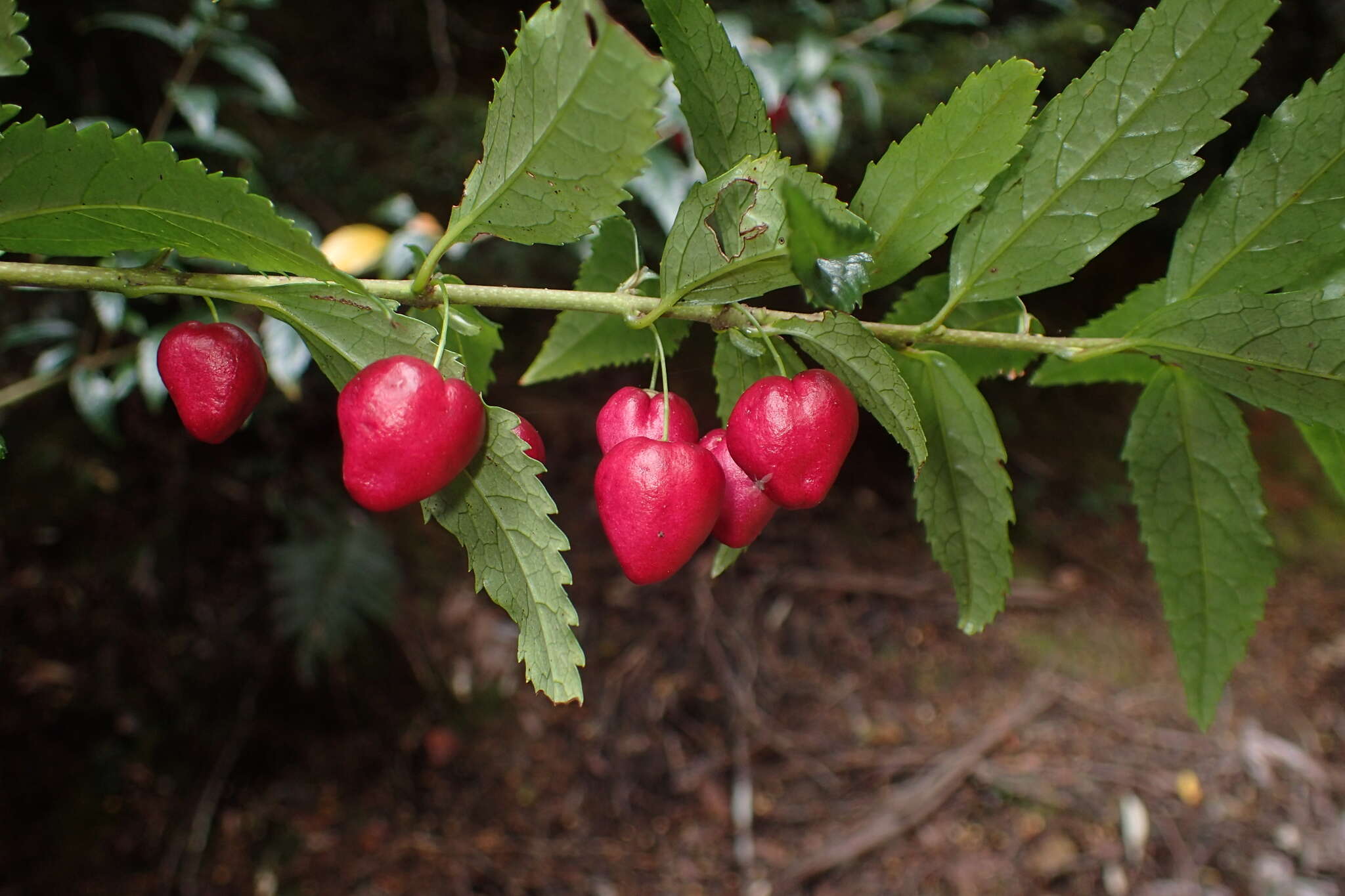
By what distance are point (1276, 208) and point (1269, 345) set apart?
0.10 meters

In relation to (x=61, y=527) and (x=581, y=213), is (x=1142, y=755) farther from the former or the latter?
(x=61, y=527)

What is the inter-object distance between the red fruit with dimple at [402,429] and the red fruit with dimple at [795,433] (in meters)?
0.16

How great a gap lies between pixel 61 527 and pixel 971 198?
2.02 metres

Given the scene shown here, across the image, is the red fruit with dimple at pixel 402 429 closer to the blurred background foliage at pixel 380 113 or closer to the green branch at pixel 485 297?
the green branch at pixel 485 297

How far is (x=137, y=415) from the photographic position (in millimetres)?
1925

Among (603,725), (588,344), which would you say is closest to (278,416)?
(603,725)

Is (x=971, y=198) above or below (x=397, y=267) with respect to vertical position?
above

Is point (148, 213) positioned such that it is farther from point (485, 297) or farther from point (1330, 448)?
point (1330, 448)

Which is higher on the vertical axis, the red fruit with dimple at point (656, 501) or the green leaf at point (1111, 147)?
the green leaf at point (1111, 147)

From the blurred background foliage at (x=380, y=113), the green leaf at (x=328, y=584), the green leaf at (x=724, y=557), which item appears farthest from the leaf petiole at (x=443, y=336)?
the green leaf at (x=328, y=584)

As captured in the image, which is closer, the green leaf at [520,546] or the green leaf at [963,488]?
the green leaf at [520,546]

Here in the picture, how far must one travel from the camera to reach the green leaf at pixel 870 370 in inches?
18.0

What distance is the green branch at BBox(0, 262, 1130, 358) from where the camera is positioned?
0.45 meters

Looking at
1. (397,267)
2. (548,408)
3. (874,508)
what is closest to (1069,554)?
(874,508)
